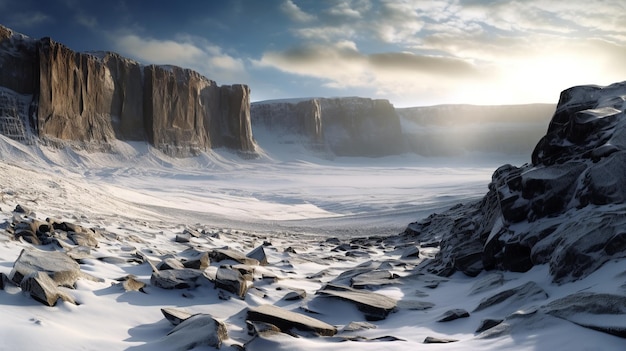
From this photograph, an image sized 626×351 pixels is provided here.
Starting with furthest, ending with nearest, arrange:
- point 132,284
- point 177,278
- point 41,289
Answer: point 177,278 → point 132,284 → point 41,289

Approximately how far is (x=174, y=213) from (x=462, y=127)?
129 metres

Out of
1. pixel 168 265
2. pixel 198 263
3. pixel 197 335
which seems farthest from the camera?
pixel 198 263

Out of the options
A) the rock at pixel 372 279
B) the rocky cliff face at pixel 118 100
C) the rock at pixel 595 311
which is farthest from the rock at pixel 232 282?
the rocky cliff face at pixel 118 100

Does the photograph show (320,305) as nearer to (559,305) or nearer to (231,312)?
(231,312)

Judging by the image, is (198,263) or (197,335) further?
(198,263)

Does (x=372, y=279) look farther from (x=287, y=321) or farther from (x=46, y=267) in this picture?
(x=46, y=267)

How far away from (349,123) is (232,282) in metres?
115

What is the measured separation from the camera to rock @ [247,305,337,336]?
362 cm

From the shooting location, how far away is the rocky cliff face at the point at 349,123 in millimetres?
107625

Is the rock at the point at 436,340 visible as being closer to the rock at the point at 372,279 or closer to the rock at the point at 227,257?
the rock at the point at 372,279

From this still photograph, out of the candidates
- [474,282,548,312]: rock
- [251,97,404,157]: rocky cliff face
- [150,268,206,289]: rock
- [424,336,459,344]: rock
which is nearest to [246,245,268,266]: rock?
[150,268,206,289]: rock

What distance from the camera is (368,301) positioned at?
4.70 meters

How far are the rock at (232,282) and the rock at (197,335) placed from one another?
1391mm

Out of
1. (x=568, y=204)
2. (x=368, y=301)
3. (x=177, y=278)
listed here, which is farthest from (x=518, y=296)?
(x=177, y=278)
